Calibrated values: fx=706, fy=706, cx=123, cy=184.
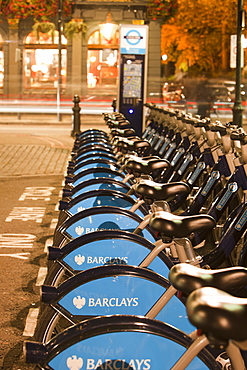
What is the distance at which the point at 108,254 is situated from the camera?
158 inches

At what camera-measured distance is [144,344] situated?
2.61 meters

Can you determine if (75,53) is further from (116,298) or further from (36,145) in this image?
(116,298)

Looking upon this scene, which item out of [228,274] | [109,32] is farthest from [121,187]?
[109,32]

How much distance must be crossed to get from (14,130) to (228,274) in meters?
21.9

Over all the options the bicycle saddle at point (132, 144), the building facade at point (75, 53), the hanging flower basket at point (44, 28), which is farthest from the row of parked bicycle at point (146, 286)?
the hanging flower basket at point (44, 28)

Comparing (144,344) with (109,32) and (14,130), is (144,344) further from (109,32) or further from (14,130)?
(109,32)

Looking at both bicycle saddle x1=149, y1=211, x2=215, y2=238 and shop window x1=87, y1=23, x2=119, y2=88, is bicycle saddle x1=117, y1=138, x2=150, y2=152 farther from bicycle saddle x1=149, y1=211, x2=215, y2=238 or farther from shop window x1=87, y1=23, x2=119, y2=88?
shop window x1=87, y1=23, x2=119, y2=88

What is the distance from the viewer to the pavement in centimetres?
1275

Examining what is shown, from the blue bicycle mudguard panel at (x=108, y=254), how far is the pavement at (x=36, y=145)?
7.80 meters

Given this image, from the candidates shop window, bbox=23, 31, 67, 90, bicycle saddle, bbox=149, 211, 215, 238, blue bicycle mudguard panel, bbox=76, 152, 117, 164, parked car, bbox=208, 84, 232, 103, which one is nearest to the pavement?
shop window, bbox=23, 31, 67, 90

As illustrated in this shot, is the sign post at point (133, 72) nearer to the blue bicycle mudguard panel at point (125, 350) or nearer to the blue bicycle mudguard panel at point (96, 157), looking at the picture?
the blue bicycle mudguard panel at point (96, 157)

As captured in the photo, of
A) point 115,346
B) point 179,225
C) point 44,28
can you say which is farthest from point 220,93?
point 115,346

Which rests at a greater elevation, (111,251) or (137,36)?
(137,36)

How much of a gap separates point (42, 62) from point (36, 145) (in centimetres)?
1272
